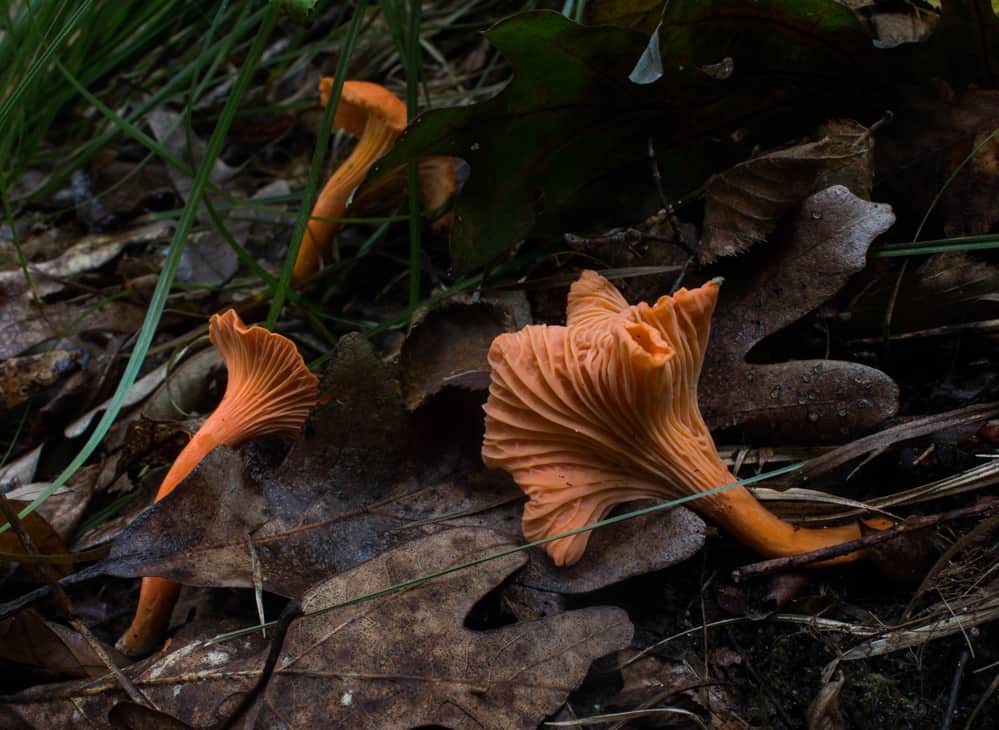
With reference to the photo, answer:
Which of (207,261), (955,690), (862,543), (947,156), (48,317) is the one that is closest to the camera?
(955,690)

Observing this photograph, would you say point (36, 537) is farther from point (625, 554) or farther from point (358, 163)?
point (358, 163)

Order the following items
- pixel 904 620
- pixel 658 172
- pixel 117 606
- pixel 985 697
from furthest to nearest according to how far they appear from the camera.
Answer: pixel 658 172, pixel 117 606, pixel 904 620, pixel 985 697

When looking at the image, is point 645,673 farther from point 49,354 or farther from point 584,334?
point 49,354

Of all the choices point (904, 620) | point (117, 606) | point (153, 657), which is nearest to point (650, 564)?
point (904, 620)

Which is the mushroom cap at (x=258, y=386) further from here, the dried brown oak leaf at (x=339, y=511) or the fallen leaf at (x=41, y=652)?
the fallen leaf at (x=41, y=652)

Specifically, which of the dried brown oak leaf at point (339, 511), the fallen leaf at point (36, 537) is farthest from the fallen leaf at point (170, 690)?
the fallen leaf at point (36, 537)

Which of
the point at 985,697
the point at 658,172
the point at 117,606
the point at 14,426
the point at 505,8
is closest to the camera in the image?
the point at 985,697

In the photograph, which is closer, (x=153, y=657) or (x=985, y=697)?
(x=985, y=697)

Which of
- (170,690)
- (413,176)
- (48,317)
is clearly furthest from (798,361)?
(48,317)

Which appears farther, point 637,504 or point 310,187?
point 310,187
